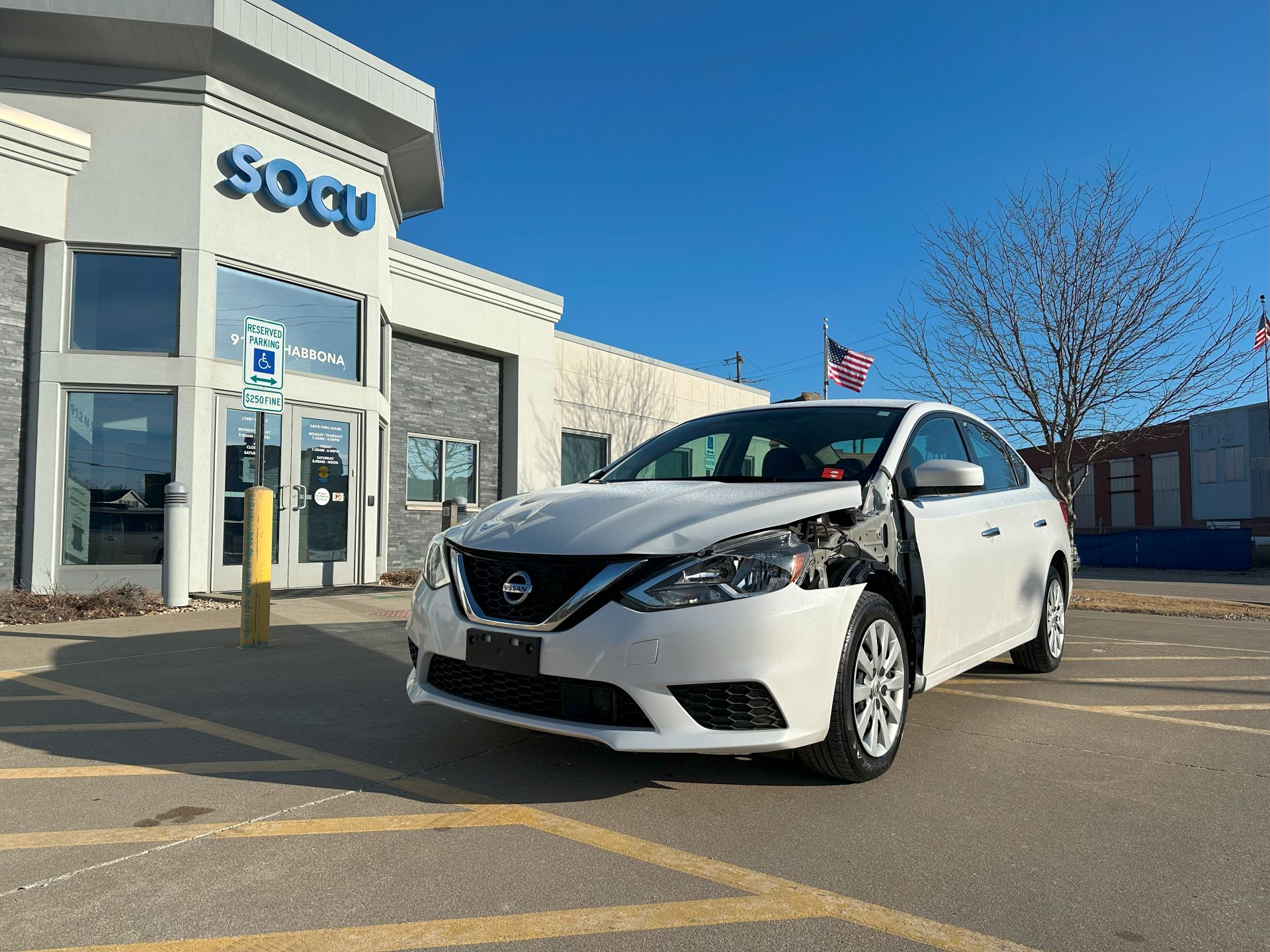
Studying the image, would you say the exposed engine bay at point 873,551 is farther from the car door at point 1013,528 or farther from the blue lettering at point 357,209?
the blue lettering at point 357,209

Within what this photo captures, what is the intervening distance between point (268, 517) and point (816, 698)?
202 inches

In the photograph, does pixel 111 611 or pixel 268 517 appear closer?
pixel 268 517

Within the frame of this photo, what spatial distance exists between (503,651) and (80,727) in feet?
8.12

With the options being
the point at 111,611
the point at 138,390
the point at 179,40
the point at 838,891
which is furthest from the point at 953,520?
the point at 179,40

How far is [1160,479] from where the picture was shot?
145 ft

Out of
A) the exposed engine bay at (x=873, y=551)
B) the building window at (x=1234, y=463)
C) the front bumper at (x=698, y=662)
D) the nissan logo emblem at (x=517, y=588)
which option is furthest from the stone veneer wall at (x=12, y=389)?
the building window at (x=1234, y=463)

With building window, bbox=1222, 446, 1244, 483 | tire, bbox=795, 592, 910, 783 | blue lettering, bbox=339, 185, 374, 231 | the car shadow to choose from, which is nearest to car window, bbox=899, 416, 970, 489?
tire, bbox=795, 592, 910, 783

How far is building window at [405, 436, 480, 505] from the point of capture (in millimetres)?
15188

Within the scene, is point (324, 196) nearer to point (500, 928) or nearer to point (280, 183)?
point (280, 183)

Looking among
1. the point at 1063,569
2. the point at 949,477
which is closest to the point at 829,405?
the point at 949,477

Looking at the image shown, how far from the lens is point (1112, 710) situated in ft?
16.1

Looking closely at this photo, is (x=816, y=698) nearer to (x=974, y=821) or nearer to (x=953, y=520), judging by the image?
(x=974, y=821)

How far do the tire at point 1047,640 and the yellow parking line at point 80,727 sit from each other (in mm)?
4787

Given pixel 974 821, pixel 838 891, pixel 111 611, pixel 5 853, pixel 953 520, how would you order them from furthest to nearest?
1. pixel 111 611
2. pixel 953 520
3. pixel 974 821
4. pixel 5 853
5. pixel 838 891
